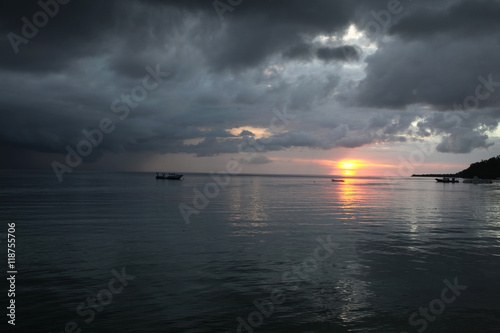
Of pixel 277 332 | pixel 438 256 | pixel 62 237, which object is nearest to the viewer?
pixel 277 332

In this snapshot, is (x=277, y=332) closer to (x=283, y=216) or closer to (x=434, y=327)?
(x=434, y=327)

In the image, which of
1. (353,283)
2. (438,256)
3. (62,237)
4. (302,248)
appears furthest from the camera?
(62,237)

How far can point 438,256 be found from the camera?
2133 centimetres

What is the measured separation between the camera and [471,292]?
14859mm

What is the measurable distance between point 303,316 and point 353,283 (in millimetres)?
4624

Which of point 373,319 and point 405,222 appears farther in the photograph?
point 405,222

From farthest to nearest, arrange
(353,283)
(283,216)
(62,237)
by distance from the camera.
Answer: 1. (283,216)
2. (62,237)
3. (353,283)

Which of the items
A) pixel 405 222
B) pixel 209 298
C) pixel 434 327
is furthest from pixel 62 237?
pixel 405 222

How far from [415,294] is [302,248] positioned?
9458mm

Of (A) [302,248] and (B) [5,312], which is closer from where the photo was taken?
(B) [5,312]

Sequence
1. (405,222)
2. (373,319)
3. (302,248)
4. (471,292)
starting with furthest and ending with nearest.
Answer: (405,222) < (302,248) < (471,292) < (373,319)

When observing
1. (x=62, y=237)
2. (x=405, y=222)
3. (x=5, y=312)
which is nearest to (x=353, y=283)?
(x=5, y=312)

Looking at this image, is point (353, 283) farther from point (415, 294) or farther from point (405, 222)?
point (405, 222)

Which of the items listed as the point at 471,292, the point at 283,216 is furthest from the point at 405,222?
the point at 471,292
